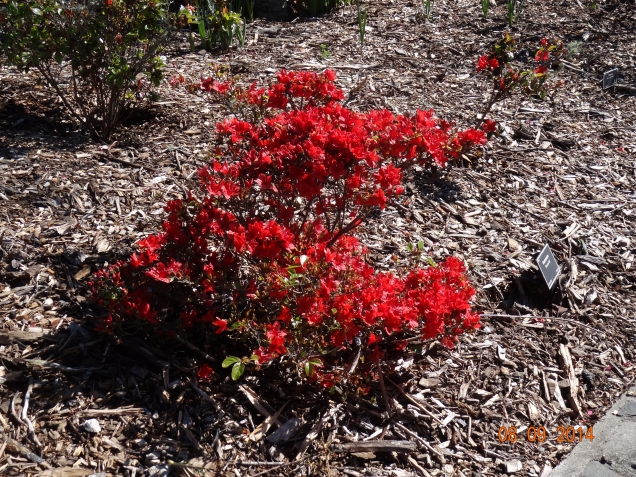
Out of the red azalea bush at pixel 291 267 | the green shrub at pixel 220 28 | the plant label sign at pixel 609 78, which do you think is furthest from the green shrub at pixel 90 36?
the plant label sign at pixel 609 78

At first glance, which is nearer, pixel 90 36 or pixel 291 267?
pixel 291 267

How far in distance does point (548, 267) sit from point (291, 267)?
163cm

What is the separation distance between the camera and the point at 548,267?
10.8ft

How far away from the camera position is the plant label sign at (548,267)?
3.25 m

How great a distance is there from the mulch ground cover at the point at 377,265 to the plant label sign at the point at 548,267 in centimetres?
10

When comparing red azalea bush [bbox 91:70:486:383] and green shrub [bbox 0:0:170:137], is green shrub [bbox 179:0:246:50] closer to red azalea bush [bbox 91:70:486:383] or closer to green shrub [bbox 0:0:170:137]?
green shrub [bbox 0:0:170:137]

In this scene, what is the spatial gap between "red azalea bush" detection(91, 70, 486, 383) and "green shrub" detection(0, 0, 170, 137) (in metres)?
1.47

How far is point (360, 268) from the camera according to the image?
265 cm

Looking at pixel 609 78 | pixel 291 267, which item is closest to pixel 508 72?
pixel 609 78

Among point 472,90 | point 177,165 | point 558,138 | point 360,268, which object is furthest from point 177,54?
point 360,268

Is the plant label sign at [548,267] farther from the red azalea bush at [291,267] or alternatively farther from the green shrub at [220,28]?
the green shrub at [220,28]

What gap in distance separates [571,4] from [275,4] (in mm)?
3068

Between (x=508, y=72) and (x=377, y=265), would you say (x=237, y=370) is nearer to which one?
(x=377, y=265)

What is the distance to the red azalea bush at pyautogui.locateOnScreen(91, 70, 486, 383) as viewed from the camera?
7.63ft
